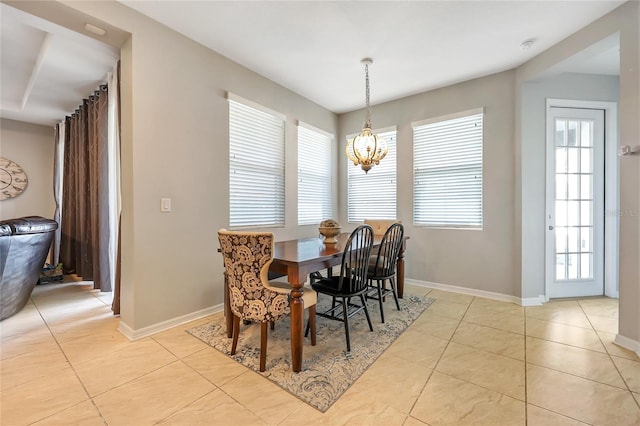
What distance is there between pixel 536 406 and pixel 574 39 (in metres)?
3.04

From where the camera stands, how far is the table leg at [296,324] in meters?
1.79

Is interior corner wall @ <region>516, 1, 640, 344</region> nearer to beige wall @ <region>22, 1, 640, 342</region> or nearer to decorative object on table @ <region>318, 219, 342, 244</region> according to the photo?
beige wall @ <region>22, 1, 640, 342</region>

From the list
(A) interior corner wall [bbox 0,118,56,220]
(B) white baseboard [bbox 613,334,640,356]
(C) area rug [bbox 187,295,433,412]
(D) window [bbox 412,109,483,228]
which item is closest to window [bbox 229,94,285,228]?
(C) area rug [bbox 187,295,433,412]

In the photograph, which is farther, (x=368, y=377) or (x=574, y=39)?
(x=574, y=39)

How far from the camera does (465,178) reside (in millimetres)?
3500

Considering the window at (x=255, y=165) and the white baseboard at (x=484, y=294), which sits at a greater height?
the window at (x=255, y=165)

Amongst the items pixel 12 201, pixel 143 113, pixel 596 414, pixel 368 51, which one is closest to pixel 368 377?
pixel 596 414

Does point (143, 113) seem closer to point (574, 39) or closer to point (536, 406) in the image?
point (536, 406)

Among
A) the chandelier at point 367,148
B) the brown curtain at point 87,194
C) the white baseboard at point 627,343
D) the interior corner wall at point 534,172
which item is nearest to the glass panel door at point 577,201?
the interior corner wall at point 534,172

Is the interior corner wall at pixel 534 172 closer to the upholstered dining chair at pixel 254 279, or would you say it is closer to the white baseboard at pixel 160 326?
the upholstered dining chair at pixel 254 279

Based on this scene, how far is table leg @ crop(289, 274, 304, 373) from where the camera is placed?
1.79 meters

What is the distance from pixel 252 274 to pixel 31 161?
5.40m

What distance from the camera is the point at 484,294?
3.33 metres

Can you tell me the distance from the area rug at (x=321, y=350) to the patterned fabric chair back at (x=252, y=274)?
368 mm
